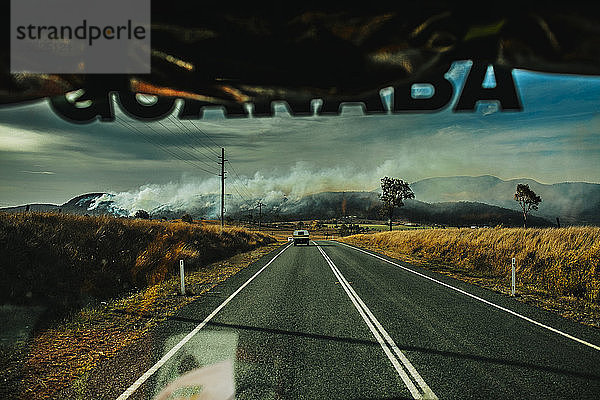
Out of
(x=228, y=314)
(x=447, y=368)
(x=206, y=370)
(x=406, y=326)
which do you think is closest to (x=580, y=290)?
(x=406, y=326)

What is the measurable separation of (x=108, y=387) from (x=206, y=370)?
1181 mm

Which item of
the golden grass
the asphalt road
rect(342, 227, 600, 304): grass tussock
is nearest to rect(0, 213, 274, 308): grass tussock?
the golden grass

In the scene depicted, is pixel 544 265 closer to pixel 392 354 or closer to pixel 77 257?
pixel 392 354

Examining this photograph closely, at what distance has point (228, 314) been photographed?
362 inches

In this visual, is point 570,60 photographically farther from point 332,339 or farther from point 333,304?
point 333,304

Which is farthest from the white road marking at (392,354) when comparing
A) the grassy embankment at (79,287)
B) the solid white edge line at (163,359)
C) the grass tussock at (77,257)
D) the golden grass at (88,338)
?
the grass tussock at (77,257)

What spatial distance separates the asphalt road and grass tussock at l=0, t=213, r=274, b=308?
339cm

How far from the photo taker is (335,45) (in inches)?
79.0

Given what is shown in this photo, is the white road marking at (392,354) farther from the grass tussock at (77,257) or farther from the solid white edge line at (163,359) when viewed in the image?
the grass tussock at (77,257)

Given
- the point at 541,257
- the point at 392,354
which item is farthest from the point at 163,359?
the point at 541,257

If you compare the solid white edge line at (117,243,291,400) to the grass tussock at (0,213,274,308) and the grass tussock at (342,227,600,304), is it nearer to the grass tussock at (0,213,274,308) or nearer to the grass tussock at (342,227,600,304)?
the grass tussock at (0,213,274,308)

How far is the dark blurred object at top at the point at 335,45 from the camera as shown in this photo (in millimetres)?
1768

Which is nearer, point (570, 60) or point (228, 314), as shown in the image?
point (570, 60)

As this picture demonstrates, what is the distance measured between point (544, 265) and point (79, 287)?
595 inches
